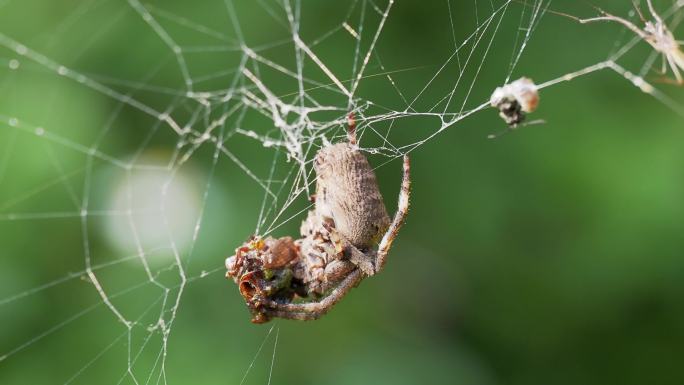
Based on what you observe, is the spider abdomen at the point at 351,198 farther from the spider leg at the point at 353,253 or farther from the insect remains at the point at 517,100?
the insect remains at the point at 517,100

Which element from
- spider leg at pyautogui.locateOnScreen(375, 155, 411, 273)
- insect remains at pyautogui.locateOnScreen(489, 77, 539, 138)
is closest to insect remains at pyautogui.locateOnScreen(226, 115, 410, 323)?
spider leg at pyautogui.locateOnScreen(375, 155, 411, 273)

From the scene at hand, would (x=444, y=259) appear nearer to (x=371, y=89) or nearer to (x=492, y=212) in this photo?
(x=492, y=212)

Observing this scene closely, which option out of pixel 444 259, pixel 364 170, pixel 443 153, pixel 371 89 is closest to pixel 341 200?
pixel 364 170

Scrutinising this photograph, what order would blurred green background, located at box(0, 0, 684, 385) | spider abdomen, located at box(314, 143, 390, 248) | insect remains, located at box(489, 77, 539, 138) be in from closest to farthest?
insect remains, located at box(489, 77, 539, 138), spider abdomen, located at box(314, 143, 390, 248), blurred green background, located at box(0, 0, 684, 385)

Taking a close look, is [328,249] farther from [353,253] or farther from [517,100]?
[517,100]

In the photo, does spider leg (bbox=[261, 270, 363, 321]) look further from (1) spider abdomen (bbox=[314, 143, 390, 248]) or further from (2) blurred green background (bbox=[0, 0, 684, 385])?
(2) blurred green background (bbox=[0, 0, 684, 385])

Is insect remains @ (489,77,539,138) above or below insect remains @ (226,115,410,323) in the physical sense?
above

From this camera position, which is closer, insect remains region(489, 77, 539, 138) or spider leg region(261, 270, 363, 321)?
insect remains region(489, 77, 539, 138)
